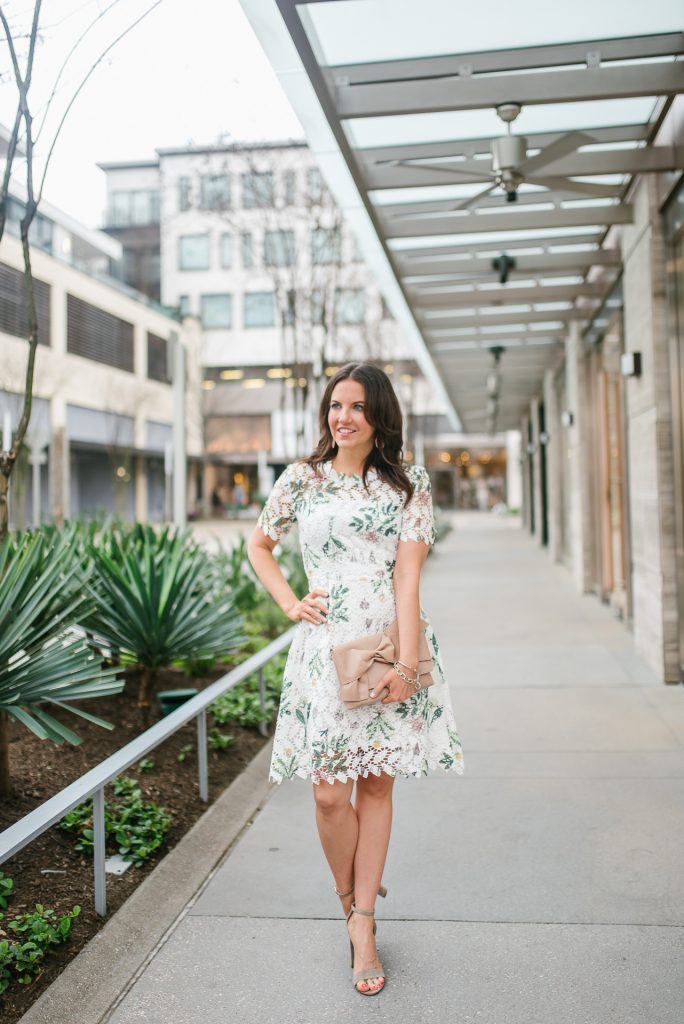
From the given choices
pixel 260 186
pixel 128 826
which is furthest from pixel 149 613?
pixel 260 186

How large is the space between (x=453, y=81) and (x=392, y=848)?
4.30m

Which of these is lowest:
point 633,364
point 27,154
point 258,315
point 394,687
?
point 394,687

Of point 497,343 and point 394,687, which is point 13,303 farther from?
point 394,687

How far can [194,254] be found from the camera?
48.7 meters

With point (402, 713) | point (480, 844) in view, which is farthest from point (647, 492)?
point (402, 713)

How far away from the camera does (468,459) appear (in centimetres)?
5609

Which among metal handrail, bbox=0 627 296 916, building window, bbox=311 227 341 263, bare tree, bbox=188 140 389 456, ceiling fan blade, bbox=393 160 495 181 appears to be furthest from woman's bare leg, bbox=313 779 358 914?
building window, bbox=311 227 341 263

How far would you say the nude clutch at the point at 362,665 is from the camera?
8.30 feet

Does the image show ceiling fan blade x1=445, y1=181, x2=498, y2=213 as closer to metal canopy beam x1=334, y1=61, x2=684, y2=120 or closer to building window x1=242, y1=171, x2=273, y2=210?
metal canopy beam x1=334, y1=61, x2=684, y2=120

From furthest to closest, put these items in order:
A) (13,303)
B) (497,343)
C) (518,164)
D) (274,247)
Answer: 1. (13,303)
2. (497,343)
3. (274,247)
4. (518,164)

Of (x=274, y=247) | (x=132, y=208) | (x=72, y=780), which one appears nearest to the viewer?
(x=72, y=780)

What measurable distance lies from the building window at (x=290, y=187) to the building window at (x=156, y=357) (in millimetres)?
28912

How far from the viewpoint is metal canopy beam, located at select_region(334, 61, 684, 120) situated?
5.16m

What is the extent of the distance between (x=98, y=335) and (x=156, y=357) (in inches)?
258
